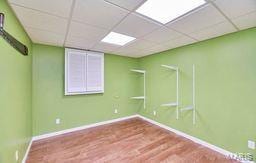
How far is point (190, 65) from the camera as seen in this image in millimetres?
2771

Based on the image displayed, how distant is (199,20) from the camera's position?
1695mm

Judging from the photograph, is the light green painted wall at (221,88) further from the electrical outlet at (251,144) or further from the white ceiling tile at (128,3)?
the white ceiling tile at (128,3)

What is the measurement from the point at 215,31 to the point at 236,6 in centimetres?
74

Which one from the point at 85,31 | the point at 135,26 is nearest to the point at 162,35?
the point at 135,26

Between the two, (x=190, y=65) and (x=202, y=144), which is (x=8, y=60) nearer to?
(x=190, y=65)

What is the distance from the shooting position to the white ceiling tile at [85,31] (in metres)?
1.90

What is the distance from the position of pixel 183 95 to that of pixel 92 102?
246 cm

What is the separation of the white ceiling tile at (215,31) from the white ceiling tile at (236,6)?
0.29 meters

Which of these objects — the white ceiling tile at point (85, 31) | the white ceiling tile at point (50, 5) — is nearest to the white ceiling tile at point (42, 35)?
the white ceiling tile at point (85, 31)

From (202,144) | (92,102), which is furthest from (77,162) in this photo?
(202,144)

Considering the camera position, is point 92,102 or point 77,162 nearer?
point 77,162

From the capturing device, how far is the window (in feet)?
10.1

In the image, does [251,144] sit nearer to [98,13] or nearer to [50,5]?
[98,13]

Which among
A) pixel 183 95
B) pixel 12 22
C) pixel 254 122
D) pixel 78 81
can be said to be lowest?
pixel 254 122
